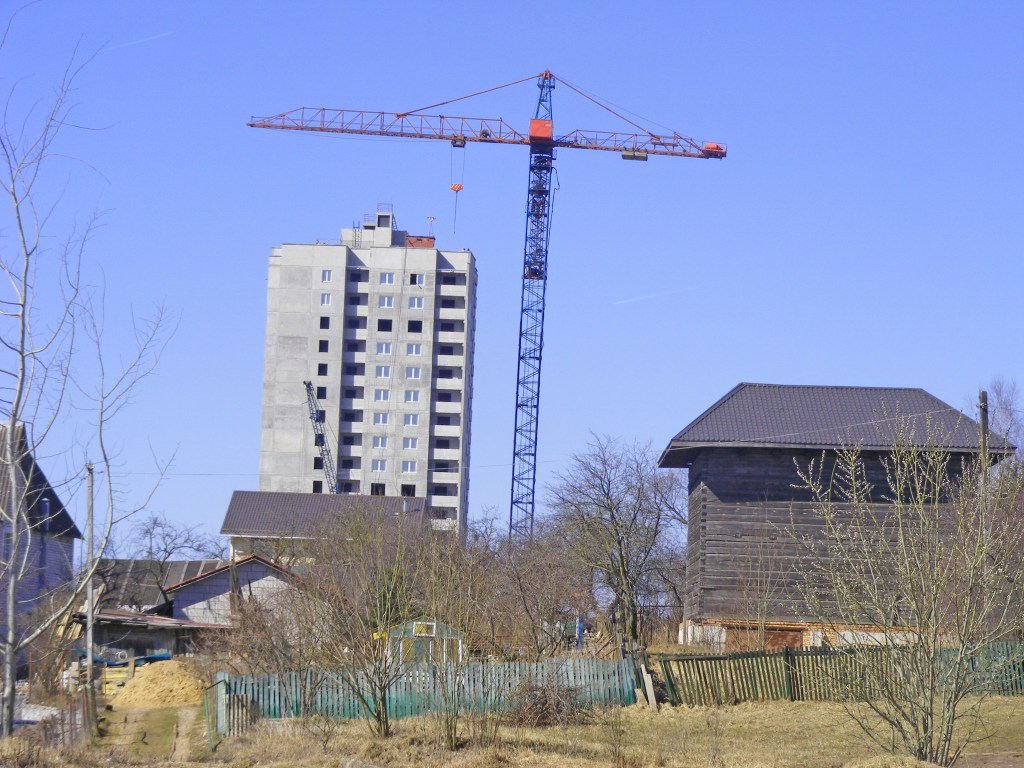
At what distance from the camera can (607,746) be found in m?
20.6

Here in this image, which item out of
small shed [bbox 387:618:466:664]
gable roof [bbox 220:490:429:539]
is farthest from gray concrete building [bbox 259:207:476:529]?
small shed [bbox 387:618:466:664]

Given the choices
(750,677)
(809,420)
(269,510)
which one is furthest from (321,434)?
(750,677)

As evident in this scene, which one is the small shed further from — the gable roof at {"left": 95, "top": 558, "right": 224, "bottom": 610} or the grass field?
the gable roof at {"left": 95, "top": 558, "right": 224, "bottom": 610}

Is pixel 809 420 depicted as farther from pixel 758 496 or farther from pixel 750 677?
pixel 750 677

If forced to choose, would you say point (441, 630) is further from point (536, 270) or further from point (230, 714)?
point (536, 270)

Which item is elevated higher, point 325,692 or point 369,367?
point 369,367

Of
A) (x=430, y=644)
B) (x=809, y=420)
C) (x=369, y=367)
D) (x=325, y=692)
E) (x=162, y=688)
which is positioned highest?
(x=369, y=367)

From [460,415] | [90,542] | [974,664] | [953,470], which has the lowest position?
→ [974,664]

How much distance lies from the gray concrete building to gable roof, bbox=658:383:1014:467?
7562 cm

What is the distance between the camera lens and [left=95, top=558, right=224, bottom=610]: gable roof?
6288 centimetres

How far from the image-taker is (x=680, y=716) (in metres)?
26.9

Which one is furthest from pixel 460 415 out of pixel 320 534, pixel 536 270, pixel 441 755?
pixel 441 755

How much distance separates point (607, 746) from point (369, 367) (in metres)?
98.6

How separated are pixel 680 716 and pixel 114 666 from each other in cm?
2312
